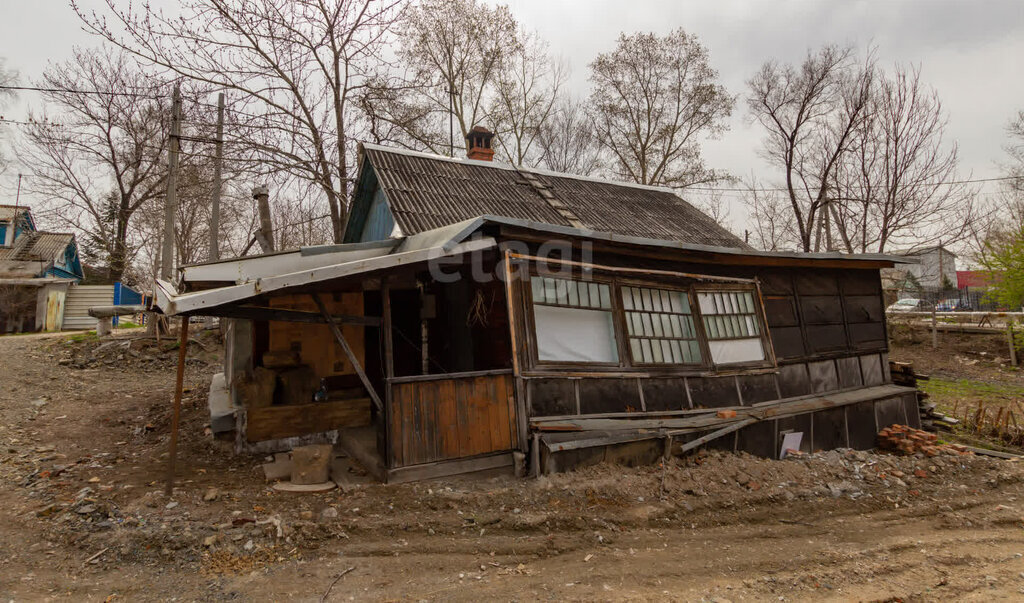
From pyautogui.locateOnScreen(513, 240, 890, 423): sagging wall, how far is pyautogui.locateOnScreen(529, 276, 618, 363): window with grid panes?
0.19 metres

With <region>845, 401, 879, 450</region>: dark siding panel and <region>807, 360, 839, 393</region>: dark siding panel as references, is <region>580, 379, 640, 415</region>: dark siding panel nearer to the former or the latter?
<region>807, 360, 839, 393</region>: dark siding panel

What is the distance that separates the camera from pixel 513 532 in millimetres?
4250

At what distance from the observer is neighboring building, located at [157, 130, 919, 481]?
507cm

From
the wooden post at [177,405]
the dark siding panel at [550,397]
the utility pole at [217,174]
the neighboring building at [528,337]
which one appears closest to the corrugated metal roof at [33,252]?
the utility pole at [217,174]

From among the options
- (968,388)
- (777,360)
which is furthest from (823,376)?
(968,388)

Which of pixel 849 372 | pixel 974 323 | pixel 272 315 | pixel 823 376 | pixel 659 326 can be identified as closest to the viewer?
pixel 272 315

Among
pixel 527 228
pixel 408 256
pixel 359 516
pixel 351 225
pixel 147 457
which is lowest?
pixel 359 516

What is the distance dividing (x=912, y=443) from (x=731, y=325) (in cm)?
353

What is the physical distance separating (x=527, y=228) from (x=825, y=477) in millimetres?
4626

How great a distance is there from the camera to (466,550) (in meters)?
3.92

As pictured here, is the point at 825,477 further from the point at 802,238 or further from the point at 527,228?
the point at 802,238

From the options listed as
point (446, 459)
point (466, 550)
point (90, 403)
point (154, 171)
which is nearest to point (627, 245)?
point (446, 459)

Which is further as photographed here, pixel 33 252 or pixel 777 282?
pixel 33 252

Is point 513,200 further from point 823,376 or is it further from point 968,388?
point 968,388
